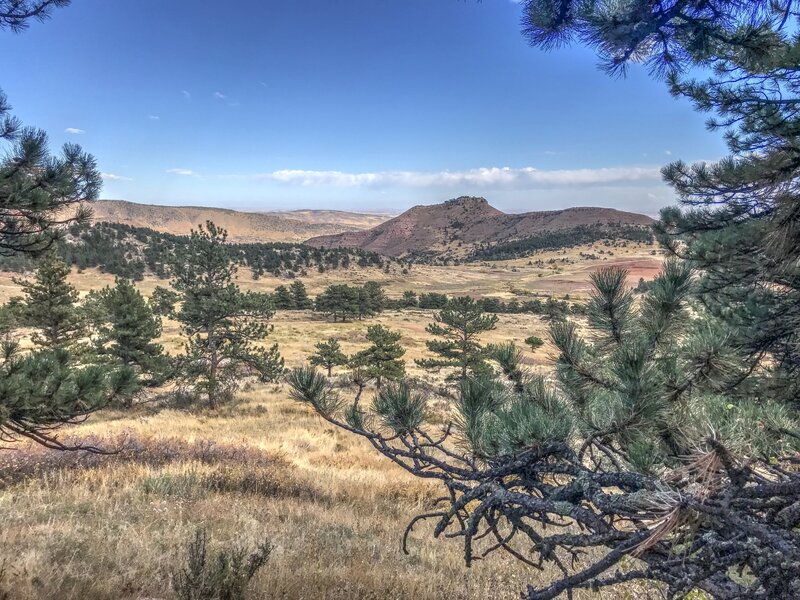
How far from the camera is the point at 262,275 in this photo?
255 ft

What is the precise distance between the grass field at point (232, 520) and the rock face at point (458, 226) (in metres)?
145

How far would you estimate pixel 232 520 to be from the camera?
457 cm

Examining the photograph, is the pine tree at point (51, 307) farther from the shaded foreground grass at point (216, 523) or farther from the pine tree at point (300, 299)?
the pine tree at point (300, 299)

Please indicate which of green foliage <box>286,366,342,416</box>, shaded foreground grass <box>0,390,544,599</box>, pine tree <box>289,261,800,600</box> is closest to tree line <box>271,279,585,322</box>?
shaded foreground grass <box>0,390,544,599</box>

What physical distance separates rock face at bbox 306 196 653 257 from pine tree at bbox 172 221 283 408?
450 ft

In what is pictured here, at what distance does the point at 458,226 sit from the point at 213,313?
6409 inches

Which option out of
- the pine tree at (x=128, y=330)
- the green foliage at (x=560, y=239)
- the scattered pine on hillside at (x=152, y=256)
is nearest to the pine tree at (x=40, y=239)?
the pine tree at (x=128, y=330)

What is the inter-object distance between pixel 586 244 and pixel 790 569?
405 ft

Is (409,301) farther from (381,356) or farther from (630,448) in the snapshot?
(630,448)

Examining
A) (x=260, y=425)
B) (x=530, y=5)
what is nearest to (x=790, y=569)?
(x=530, y=5)

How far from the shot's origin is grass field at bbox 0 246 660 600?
3.17m

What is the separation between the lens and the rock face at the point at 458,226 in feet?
479

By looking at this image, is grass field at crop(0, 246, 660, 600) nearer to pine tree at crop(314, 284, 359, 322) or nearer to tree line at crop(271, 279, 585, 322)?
tree line at crop(271, 279, 585, 322)

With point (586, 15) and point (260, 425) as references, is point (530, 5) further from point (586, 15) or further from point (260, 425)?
point (260, 425)
